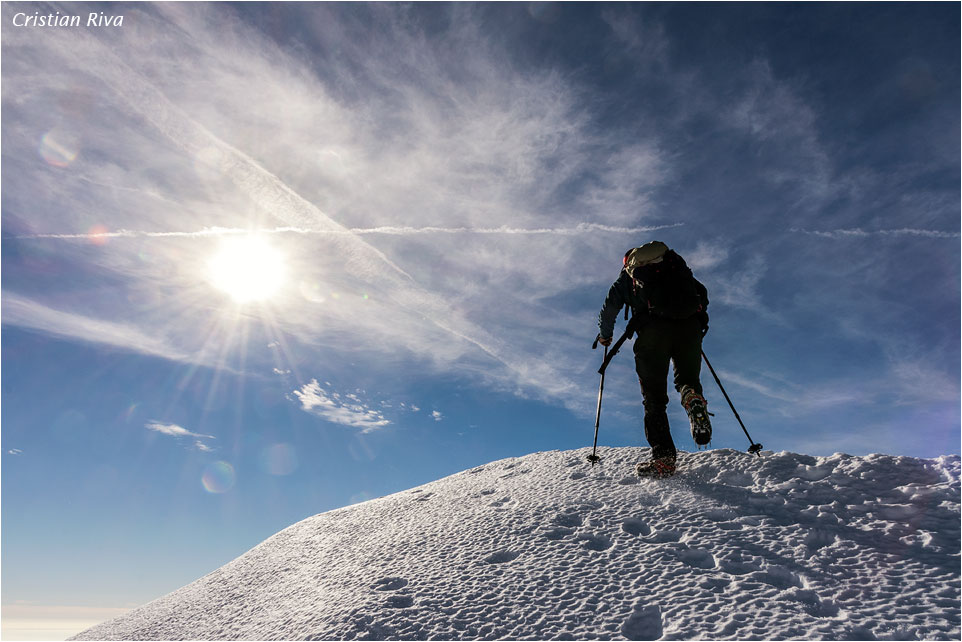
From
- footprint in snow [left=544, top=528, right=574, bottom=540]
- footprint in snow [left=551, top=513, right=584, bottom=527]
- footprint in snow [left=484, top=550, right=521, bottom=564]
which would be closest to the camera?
footprint in snow [left=484, top=550, right=521, bottom=564]

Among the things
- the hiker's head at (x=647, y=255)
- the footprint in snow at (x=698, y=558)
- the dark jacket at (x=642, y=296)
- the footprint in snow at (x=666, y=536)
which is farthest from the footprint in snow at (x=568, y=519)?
the hiker's head at (x=647, y=255)

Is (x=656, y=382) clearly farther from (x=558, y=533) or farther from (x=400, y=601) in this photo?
(x=400, y=601)

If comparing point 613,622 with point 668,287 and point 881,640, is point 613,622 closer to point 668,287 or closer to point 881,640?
point 881,640

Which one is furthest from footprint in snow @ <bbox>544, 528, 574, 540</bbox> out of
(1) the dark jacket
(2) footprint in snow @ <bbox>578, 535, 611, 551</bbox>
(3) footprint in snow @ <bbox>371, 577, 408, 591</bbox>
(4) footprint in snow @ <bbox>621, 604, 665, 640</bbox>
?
(1) the dark jacket

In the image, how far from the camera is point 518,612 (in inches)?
145

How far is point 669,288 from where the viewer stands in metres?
5.87

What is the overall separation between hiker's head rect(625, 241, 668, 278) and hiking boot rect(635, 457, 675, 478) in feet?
7.32

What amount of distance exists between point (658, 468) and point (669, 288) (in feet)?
6.90

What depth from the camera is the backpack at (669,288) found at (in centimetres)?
583

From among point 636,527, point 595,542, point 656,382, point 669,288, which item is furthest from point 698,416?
point 595,542

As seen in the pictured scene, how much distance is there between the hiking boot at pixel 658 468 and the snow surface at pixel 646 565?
138 millimetres

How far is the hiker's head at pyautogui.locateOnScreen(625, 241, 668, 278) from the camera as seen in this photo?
232 inches

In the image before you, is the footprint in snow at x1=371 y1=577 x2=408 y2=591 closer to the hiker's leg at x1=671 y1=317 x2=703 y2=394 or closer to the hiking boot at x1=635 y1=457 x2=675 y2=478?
the hiking boot at x1=635 y1=457 x2=675 y2=478

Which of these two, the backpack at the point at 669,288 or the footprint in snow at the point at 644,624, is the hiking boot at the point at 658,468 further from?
the footprint in snow at the point at 644,624
